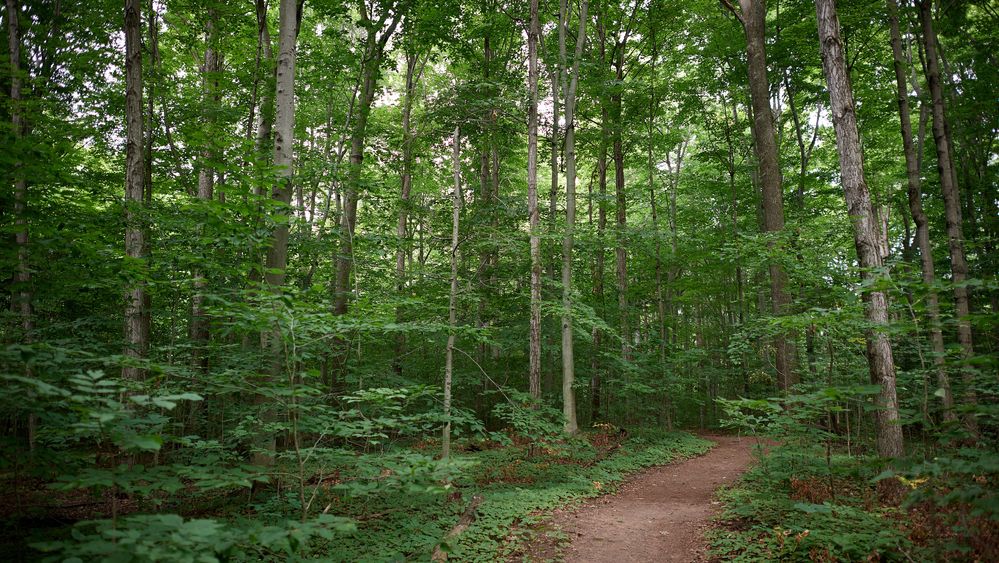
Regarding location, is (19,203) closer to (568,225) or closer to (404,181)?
(568,225)

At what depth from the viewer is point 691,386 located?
23.2 meters

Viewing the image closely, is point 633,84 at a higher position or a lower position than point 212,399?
higher

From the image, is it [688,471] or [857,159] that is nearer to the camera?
[857,159]

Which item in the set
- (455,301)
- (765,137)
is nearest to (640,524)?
(455,301)

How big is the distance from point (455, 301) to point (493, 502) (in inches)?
125

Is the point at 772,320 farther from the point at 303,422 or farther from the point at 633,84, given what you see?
the point at 633,84

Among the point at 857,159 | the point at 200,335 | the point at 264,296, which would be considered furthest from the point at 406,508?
the point at 857,159

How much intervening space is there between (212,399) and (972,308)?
20.2 meters

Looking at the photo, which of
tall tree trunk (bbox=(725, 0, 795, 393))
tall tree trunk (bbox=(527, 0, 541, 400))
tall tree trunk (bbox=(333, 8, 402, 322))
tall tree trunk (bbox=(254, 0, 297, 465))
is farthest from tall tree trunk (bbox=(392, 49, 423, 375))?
tall tree trunk (bbox=(725, 0, 795, 393))

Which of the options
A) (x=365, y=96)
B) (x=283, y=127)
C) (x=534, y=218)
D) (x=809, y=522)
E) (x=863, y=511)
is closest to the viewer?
(x=809, y=522)

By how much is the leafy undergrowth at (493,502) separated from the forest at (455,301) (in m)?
0.07

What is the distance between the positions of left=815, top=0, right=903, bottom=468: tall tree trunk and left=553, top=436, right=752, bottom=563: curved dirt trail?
2824 millimetres

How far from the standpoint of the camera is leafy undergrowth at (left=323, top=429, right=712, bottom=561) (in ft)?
17.7

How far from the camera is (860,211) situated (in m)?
6.66
